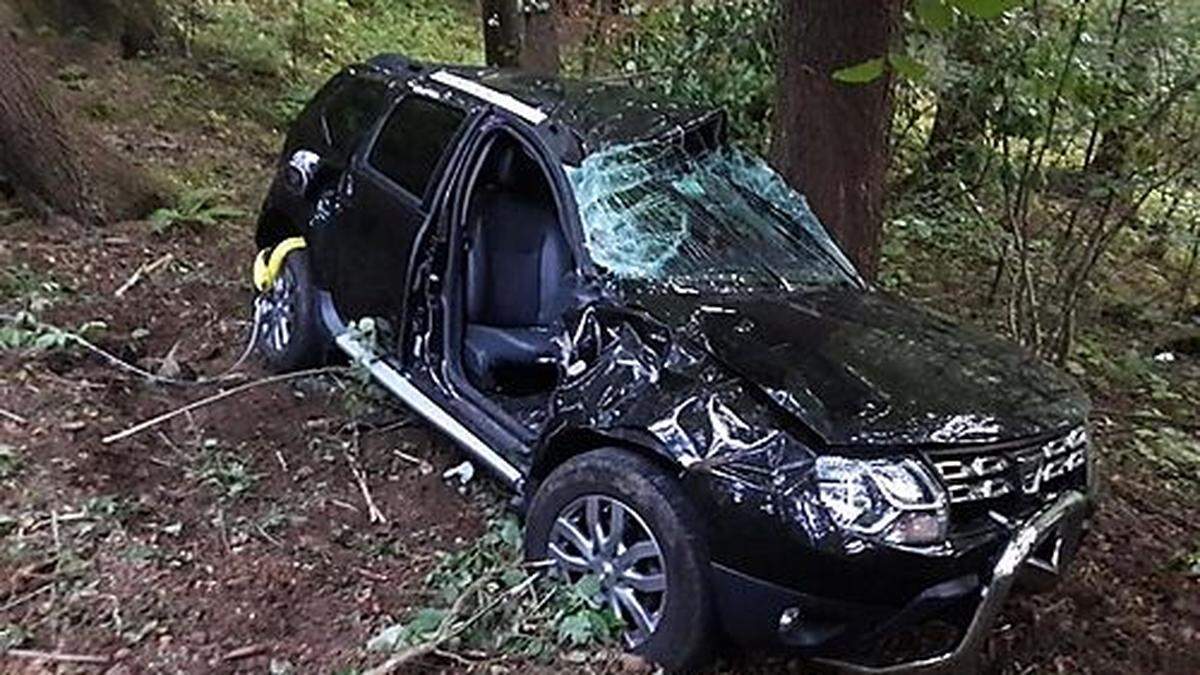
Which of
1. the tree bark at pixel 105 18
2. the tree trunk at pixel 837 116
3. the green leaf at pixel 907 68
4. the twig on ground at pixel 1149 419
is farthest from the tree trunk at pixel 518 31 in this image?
the green leaf at pixel 907 68

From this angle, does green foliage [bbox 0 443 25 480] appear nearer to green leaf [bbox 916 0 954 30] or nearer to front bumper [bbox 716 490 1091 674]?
front bumper [bbox 716 490 1091 674]

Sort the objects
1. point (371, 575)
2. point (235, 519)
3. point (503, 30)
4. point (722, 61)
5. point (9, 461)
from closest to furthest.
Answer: point (371, 575) → point (235, 519) → point (9, 461) → point (722, 61) → point (503, 30)

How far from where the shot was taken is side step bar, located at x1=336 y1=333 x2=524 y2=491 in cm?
454

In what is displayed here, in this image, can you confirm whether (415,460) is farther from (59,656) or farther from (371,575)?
(59,656)

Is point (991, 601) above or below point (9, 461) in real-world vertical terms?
above

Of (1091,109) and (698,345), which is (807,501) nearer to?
(698,345)

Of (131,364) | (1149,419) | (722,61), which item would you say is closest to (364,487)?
(131,364)

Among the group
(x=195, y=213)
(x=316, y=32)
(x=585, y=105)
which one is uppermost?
(x=585, y=105)

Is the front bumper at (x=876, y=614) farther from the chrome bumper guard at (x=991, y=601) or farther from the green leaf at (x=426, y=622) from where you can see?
the green leaf at (x=426, y=622)

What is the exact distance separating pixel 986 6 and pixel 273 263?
410 centimetres

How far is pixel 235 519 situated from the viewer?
182 inches

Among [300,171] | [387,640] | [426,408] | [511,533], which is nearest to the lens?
[387,640]

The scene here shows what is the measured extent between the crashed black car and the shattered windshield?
0.5 inches

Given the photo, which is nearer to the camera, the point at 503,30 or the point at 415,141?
the point at 415,141
